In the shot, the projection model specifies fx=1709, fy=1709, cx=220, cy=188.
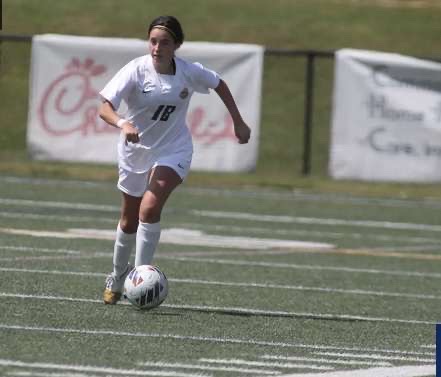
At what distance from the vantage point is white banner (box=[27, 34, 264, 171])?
73.9 ft

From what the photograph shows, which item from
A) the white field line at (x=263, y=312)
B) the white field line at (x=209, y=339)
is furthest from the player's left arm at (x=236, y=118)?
the white field line at (x=209, y=339)

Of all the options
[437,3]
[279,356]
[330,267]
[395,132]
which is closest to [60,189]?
[395,132]

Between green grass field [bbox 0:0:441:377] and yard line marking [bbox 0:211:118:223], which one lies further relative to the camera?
yard line marking [bbox 0:211:118:223]

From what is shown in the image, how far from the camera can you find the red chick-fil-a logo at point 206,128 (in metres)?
22.5

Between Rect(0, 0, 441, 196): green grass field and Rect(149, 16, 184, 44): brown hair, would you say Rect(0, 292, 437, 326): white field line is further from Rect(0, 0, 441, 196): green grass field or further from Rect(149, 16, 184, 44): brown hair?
Rect(0, 0, 441, 196): green grass field

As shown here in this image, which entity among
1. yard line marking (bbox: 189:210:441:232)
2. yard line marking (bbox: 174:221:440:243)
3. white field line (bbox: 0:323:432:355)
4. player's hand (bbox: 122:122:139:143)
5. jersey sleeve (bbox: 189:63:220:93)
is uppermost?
jersey sleeve (bbox: 189:63:220:93)

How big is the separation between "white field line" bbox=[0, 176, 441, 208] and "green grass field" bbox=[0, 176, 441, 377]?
0.27 ft

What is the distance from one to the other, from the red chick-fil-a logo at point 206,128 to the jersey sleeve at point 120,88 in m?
11.5

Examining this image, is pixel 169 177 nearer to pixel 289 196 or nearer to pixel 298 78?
pixel 289 196

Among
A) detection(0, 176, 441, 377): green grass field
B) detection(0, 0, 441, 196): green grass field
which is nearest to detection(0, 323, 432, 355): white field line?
detection(0, 176, 441, 377): green grass field

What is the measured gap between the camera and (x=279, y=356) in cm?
914

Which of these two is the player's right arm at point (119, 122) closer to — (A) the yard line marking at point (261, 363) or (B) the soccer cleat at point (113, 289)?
(B) the soccer cleat at point (113, 289)

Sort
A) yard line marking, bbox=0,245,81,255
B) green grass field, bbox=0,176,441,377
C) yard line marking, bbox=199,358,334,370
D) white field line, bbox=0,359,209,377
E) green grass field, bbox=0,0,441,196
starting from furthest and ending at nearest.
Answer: green grass field, bbox=0,0,441,196, yard line marking, bbox=0,245,81,255, green grass field, bbox=0,176,441,377, yard line marking, bbox=199,358,334,370, white field line, bbox=0,359,209,377

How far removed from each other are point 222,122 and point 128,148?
448 inches
